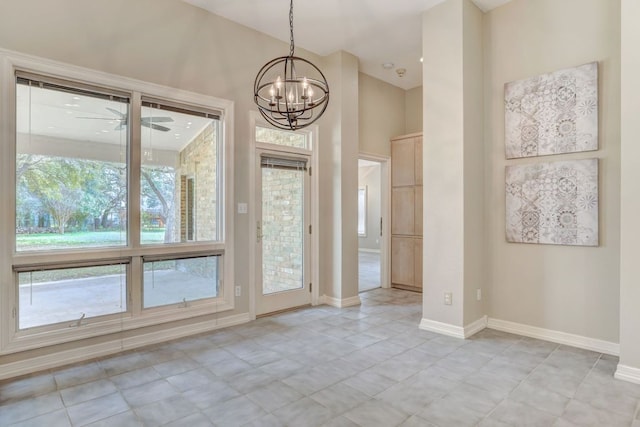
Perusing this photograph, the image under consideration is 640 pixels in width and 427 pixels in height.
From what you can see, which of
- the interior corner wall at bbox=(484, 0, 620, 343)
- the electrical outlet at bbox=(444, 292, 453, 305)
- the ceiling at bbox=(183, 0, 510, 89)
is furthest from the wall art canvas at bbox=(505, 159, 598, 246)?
the ceiling at bbox=(183, 0, 510, 89)

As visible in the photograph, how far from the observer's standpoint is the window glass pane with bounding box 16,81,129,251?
2.94m

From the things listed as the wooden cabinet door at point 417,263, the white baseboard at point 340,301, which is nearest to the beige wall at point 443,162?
the white baseboard at point 340,301

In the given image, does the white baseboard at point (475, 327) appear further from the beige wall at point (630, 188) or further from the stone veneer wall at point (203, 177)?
the stone veneer wall at point (203, 177)

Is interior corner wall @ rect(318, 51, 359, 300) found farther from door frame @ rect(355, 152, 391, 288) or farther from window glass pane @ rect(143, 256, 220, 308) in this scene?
window glass pane @ rect(143, 256, 220, 308)

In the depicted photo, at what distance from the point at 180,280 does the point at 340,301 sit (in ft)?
6.82

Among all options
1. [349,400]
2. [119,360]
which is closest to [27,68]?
[119,360]

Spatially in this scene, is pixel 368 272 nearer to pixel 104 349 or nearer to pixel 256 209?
pixel 256 209

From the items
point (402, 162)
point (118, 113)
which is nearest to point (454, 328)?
point (402, 162)

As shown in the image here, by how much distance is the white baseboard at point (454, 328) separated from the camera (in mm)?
3680

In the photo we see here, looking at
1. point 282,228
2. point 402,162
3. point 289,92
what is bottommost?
point 282,228

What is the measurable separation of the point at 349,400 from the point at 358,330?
147 cm

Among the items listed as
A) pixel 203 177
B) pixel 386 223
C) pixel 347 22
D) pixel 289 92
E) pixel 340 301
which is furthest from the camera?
pixel 386 223

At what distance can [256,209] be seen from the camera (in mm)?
4367

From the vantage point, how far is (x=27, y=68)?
288cm
